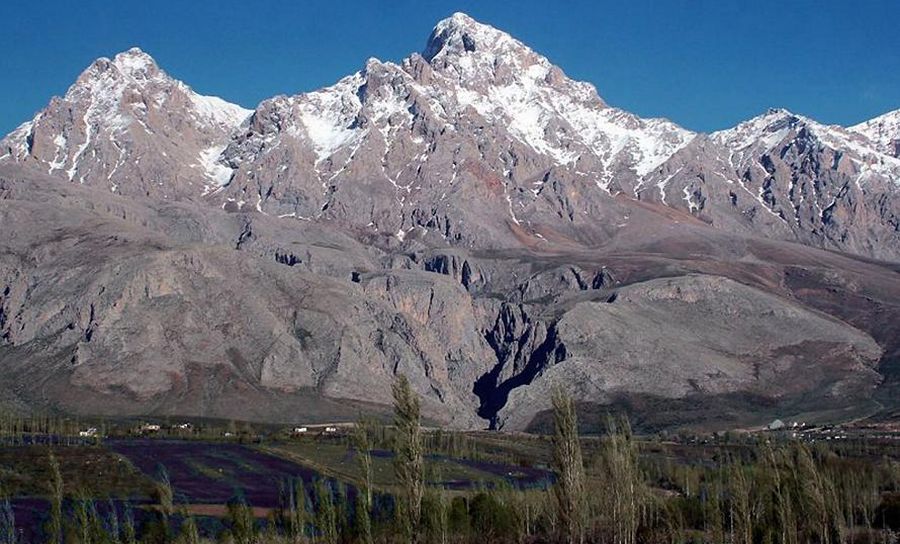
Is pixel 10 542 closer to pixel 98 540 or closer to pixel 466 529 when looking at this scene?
pixel 98 540

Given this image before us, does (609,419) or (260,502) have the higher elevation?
(609,419)

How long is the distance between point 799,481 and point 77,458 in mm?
130762

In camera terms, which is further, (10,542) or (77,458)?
(77,458)

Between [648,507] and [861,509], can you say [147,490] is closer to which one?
[648,507]

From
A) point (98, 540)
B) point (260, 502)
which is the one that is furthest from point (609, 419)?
point (260, 502)

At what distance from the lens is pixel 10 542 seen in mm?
95562

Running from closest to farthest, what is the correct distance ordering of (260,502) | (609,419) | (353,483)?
1. (609,419)
2. (260,502)
3. (353,483)

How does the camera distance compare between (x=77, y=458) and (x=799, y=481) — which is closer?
(x=799, y=481)

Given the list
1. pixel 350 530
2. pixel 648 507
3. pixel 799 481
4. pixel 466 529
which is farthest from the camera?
pixel 648 507

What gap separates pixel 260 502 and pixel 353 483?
26.1 meters

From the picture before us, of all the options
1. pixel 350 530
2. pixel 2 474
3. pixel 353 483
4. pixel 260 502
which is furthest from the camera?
pixel 353 483

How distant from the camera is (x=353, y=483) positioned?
17875 cm

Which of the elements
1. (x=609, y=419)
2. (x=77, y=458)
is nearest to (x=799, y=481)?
(x=609, y=419)

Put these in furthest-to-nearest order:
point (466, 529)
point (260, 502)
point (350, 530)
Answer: point (260, 502), point (466, 529), point (350, 530)
